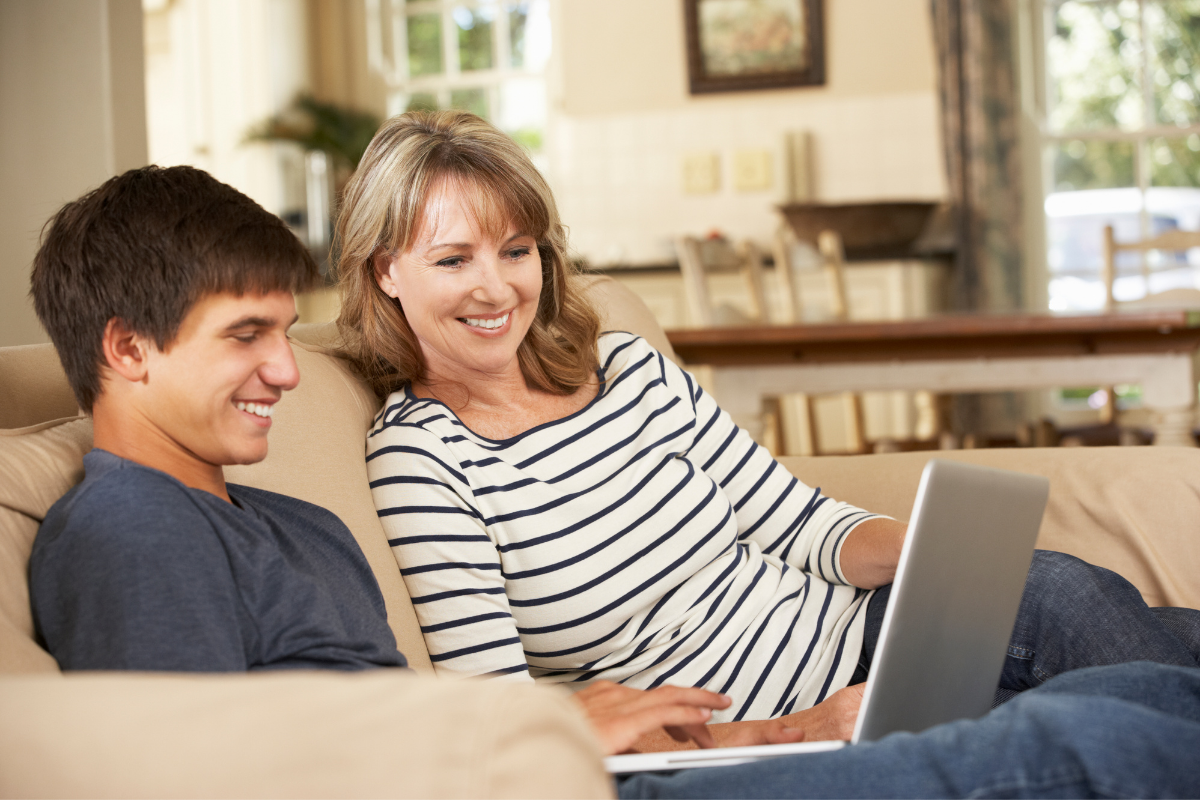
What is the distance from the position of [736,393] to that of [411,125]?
5.22 feet

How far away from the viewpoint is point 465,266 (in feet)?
3.86

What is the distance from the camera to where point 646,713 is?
851mm

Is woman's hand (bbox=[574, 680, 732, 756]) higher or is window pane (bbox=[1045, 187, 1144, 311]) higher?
window pane (bbox=[1045, 187, 1144, 311])

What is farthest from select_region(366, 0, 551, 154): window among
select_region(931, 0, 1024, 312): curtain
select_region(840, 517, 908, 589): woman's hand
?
select_region(840, 517, 908, 589): woman's hand

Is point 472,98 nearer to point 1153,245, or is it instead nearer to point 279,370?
point 1153,245

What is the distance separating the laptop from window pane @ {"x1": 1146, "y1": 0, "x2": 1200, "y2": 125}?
189 inches

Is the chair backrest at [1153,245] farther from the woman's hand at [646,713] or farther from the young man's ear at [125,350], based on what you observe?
the young man's ear at [125,350]

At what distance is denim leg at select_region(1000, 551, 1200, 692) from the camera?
1.11m

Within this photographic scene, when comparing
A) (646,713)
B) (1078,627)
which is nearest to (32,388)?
(646,713)

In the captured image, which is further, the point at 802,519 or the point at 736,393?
the point at 736,393

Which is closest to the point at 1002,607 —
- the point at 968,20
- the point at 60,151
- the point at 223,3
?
the point at 60,151

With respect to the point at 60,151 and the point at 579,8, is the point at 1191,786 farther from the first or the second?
the point at 579,8

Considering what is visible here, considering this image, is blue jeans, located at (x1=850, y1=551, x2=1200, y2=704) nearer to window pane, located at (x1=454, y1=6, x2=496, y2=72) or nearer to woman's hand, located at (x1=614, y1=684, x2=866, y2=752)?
woman's hand, located at (x1=614, y1=684, x2=866, y2=752)

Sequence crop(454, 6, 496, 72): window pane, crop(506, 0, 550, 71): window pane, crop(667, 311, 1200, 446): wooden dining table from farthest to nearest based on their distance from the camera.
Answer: crop(454, 6, 496, 72): window pane → crop(506, 0, 550, 71): window pane → crop(667, 311, 1200, 446): wooden dining table
